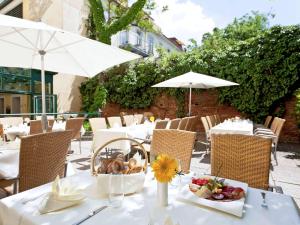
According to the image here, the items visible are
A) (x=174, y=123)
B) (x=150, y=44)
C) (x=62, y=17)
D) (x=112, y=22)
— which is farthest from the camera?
(x=150, y=44)

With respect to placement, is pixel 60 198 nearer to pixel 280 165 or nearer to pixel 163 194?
pixel 163 194

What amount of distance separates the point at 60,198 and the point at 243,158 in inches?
61.8

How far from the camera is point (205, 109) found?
981cm

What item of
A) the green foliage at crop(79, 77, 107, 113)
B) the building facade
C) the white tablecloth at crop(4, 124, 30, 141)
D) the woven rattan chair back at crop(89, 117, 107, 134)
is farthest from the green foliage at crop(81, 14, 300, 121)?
Result: the white tablecloth at crop(4, 124, 30, 141)

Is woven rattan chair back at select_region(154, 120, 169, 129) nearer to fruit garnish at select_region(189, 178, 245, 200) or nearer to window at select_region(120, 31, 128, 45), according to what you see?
fruit garnish at select_region(189, 178, 245, 200)

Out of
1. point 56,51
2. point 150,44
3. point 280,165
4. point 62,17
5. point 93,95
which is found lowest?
point 280,165

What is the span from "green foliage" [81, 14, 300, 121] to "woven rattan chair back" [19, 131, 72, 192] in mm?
7590

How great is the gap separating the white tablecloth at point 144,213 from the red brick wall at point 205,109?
7.99m

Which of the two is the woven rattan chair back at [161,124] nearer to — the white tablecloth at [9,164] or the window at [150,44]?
the white tablecloth at [9,164]

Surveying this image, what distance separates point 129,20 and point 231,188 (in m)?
10.6

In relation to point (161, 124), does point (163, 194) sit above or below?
below

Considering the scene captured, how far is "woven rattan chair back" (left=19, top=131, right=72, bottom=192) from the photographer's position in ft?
6.97

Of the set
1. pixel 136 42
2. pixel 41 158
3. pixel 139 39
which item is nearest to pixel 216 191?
pixel 41 158

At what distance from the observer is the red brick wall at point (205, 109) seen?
8.40 metres
